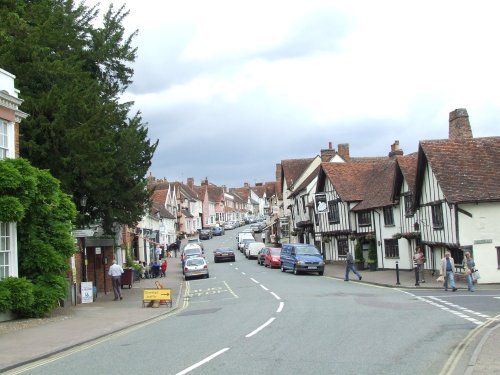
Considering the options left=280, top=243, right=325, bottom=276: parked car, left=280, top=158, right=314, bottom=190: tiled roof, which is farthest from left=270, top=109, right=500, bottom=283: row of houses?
left=280, top=158, right=314, bottom=190: tiled roof

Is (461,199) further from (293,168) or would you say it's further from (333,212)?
(293,168)

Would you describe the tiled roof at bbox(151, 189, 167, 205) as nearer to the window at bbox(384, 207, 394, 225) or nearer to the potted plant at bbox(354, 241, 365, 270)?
the potted plant at bbox(354, 241, 365, 270)

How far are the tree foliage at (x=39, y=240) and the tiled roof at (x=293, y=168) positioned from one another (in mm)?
49662

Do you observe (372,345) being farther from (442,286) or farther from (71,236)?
(442,286)

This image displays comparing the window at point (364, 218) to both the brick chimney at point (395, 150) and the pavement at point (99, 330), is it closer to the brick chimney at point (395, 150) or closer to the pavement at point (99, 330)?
the brick chimney at point (395, 150)

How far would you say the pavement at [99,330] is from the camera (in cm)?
1085

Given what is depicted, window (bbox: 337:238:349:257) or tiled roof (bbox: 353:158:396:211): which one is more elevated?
tiled roof (bbox: 353:158:396:211)

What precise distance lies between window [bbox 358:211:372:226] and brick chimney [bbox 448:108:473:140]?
8326 millimetres

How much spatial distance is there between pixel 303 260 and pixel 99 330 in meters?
22.7

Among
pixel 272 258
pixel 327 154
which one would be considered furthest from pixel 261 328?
pixel 327 154

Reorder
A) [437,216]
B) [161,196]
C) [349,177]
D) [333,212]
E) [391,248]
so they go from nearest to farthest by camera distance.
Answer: [437,216]
[391,248]
[349,177]
[333,212]
[161,196]

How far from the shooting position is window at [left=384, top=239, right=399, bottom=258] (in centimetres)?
3888

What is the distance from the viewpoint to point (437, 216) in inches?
1249

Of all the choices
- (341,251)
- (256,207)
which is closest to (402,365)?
(341,251)
